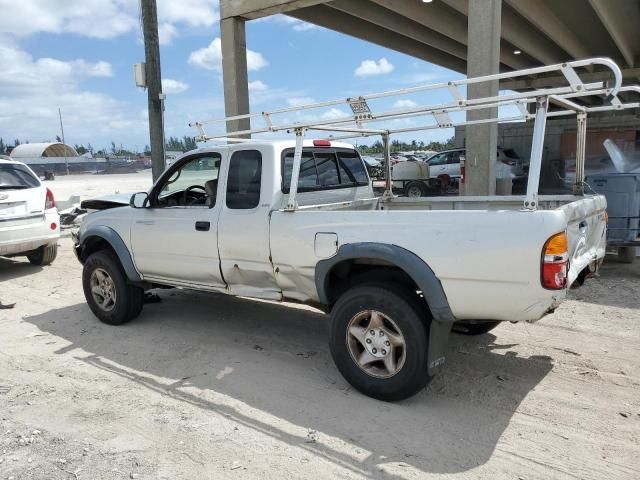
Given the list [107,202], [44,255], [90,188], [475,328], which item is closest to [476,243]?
[475,328]

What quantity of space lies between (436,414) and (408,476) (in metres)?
0.74

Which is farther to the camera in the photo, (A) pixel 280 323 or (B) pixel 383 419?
(A) pixel 280 323

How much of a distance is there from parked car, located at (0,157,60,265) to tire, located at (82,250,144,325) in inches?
106

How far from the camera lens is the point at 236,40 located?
497 inches

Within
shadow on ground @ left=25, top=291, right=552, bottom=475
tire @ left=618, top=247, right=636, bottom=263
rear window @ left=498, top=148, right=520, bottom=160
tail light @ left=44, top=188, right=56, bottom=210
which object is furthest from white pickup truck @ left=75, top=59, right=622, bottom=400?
rear window @ left=498, top=148, right=520, bottom=160

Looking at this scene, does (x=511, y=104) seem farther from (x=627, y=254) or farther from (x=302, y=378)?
(x=627, y=254)

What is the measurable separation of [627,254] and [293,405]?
Answer: 5.99 m

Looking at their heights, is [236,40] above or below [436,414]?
above

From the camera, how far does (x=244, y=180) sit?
4625mm

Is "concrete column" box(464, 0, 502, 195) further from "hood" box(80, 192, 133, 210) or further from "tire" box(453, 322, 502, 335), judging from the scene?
"hood" box(80, 192, 133, 210)

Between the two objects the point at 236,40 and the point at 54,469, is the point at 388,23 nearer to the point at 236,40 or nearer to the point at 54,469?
the point at 236,40

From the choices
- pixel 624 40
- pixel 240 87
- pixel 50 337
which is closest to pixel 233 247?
pixel 50 337

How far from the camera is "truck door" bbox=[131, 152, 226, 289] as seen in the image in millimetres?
4816

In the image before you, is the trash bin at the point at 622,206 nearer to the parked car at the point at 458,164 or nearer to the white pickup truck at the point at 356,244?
the white pickup truck at the point at 356,244
